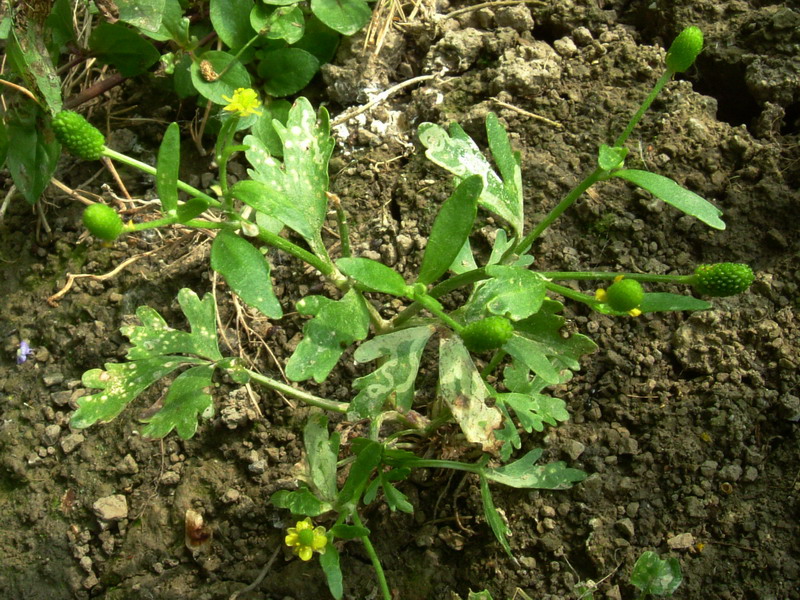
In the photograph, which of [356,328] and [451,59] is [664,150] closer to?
[451,59]

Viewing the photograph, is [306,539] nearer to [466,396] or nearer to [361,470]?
[361,470]

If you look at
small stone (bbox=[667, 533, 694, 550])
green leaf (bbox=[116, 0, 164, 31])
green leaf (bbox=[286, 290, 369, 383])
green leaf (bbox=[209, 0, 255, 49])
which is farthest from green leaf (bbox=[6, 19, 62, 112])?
small stone (bbox=[667, 533, 694, 550])

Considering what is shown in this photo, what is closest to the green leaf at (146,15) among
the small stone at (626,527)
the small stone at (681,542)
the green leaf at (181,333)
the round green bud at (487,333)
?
the green leaf at (181,333)

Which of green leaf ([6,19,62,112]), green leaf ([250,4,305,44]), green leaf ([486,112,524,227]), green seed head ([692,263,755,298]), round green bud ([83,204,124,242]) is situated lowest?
green leaf ([6,19,62,112])

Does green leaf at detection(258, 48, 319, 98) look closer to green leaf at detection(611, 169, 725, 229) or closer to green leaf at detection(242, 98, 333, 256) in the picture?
green leaf at detection(242, 98, 333, 256)

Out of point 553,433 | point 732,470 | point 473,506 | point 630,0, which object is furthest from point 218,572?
point 630,0

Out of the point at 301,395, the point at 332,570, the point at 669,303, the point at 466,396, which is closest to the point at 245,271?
the point at 301,395

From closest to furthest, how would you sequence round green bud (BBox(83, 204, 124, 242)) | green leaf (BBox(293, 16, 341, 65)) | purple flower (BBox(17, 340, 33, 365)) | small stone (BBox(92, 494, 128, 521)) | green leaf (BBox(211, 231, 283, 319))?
round green bud (BBox(83, 204, 124, 242))
green leaf (BBox(211, 231, 283, 319))
small stone (BBox(92, 494, 128, 521))
purple flower (BBox(17, 340, 33, 365))
green leaf (BBox(293, 16, 341, 65))

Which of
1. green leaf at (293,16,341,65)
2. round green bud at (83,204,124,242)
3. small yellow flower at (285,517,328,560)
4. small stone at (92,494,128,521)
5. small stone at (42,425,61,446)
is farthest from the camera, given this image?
green leaf at (293,16,341,65)
